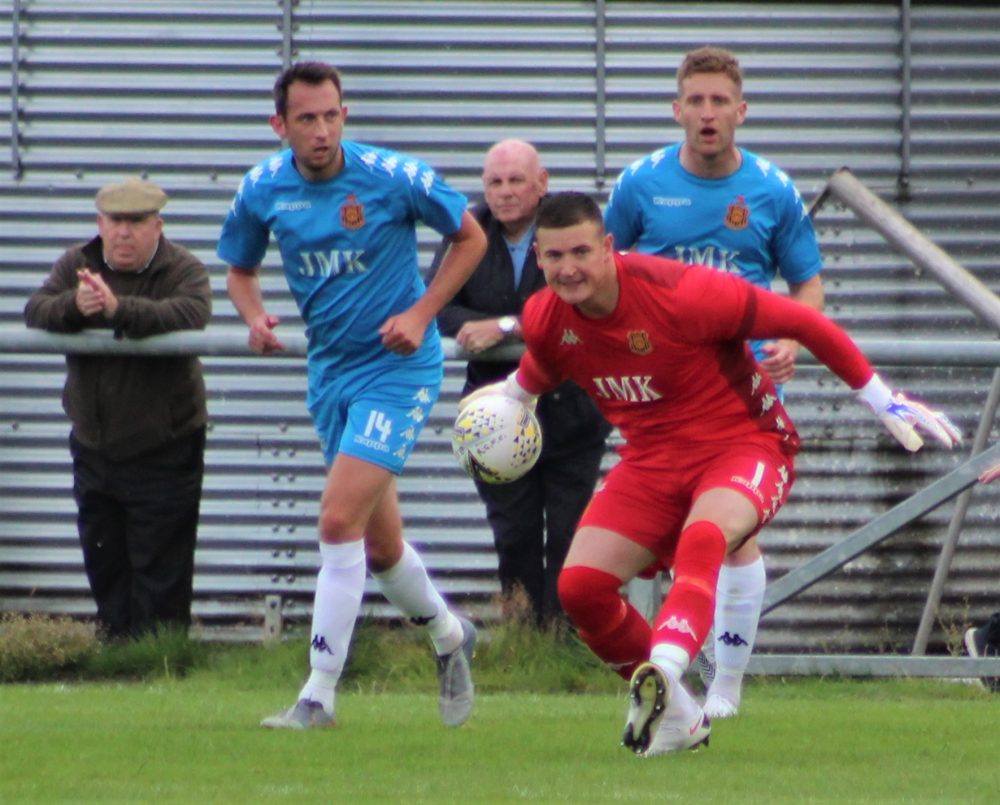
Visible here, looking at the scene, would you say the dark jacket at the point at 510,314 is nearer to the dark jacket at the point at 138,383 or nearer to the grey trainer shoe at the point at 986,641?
the dark jacket at the point at 138,383

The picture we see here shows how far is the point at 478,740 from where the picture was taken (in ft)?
24.5

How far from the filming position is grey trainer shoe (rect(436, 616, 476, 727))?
796 centimetres

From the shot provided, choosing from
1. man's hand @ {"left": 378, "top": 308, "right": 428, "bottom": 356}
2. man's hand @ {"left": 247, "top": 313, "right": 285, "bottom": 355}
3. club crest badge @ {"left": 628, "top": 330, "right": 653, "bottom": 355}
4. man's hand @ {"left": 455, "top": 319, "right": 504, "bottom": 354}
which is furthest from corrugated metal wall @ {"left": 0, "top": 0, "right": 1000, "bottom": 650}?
club crest badge @ {"left": 628, "top": 330, "right": 653, "bottom": 355}

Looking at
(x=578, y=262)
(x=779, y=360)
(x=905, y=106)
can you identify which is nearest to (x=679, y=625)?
(x=578, y=262)

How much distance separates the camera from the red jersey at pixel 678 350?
707 centimetres

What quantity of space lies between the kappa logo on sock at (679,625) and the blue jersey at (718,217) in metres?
2.10

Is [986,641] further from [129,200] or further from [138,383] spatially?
[129,200]

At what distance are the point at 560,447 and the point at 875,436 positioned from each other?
2.75 m

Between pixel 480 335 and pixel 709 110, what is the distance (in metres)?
1.60

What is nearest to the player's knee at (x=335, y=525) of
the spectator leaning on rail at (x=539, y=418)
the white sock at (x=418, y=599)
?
the white sock at (x=418, y=599)

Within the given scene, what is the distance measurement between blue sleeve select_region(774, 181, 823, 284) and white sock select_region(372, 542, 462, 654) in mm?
1923

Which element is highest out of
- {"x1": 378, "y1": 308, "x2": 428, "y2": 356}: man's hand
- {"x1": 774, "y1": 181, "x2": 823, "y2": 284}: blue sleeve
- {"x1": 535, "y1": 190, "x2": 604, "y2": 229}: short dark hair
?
{"x1": 535, "y1": 190, "x2": 604, "y2": 229}: short dark hair

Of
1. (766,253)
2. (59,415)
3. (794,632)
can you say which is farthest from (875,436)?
(59,415)

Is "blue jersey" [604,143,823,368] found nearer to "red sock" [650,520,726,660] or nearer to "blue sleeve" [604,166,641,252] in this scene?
"blue sleeve" [604,166,641,252]
